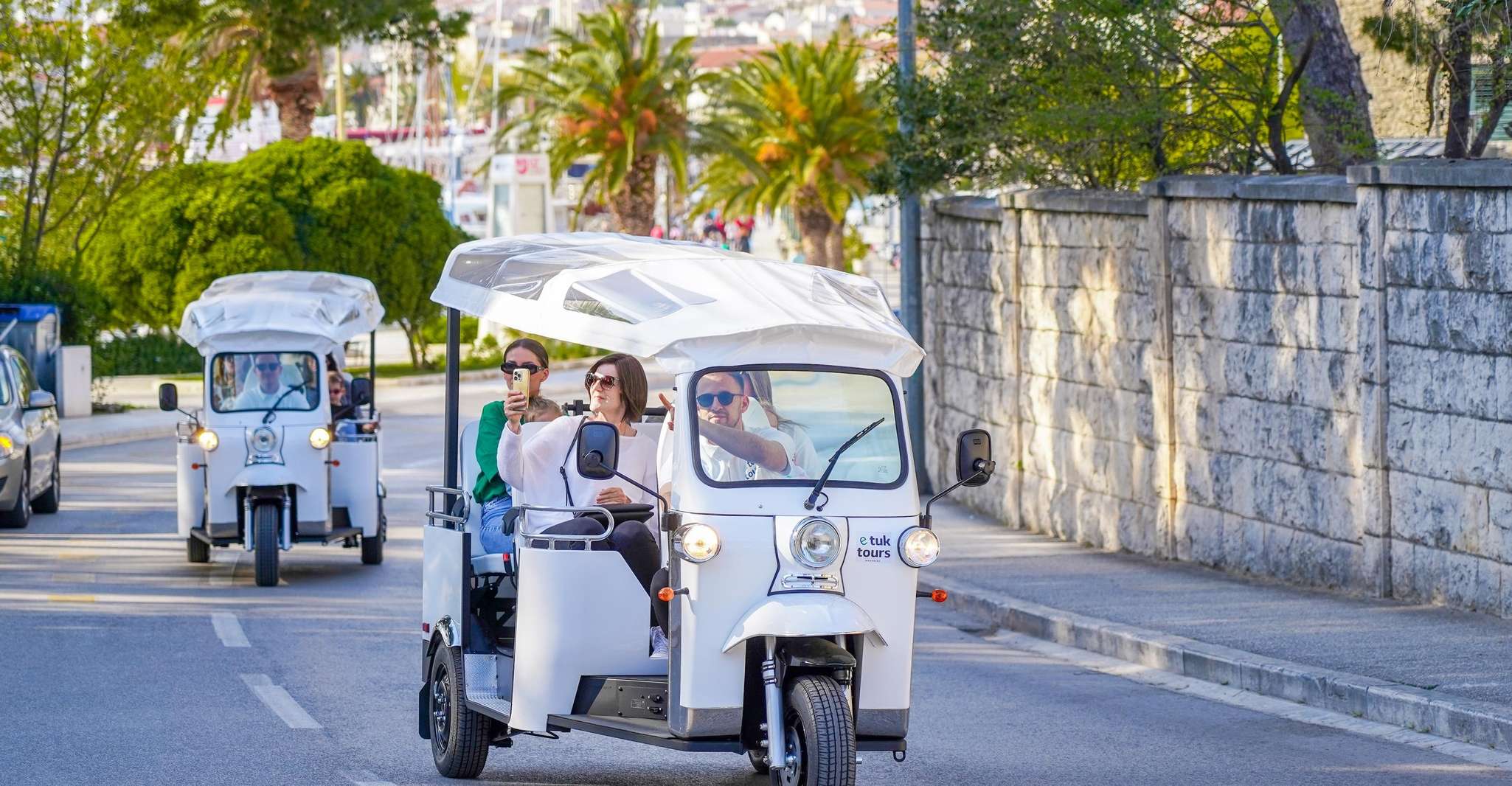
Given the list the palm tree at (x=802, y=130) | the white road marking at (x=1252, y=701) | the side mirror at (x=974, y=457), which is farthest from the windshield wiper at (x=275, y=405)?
the palm tree at (x=802, y=130)

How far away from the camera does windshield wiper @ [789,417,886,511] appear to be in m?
7.52

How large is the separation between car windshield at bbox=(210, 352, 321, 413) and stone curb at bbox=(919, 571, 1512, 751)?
5411 mm

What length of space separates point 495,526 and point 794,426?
197 centimetres

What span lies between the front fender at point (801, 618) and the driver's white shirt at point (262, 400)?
941 cm

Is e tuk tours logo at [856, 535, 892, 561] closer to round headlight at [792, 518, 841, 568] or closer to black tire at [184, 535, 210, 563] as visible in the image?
round headlight at [792, 518, 841, 568]

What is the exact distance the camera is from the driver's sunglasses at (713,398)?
25.3 ft

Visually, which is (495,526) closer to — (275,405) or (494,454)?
(494,454)

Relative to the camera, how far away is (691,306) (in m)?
7.80

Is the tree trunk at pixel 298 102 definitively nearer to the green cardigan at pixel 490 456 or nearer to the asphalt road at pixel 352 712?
the asphalt road at pixel 352 712

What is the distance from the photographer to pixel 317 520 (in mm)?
15688

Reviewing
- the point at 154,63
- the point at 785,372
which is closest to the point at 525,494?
the point at 785,372

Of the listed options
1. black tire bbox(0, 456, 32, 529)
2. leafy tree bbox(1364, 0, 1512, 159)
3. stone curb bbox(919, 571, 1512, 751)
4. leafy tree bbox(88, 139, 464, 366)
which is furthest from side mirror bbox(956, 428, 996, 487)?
leafy tree bbox(88, 139, 464, 366)

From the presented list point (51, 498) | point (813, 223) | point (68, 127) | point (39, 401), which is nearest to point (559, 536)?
point (39, 401)

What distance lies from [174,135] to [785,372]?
31740mm
